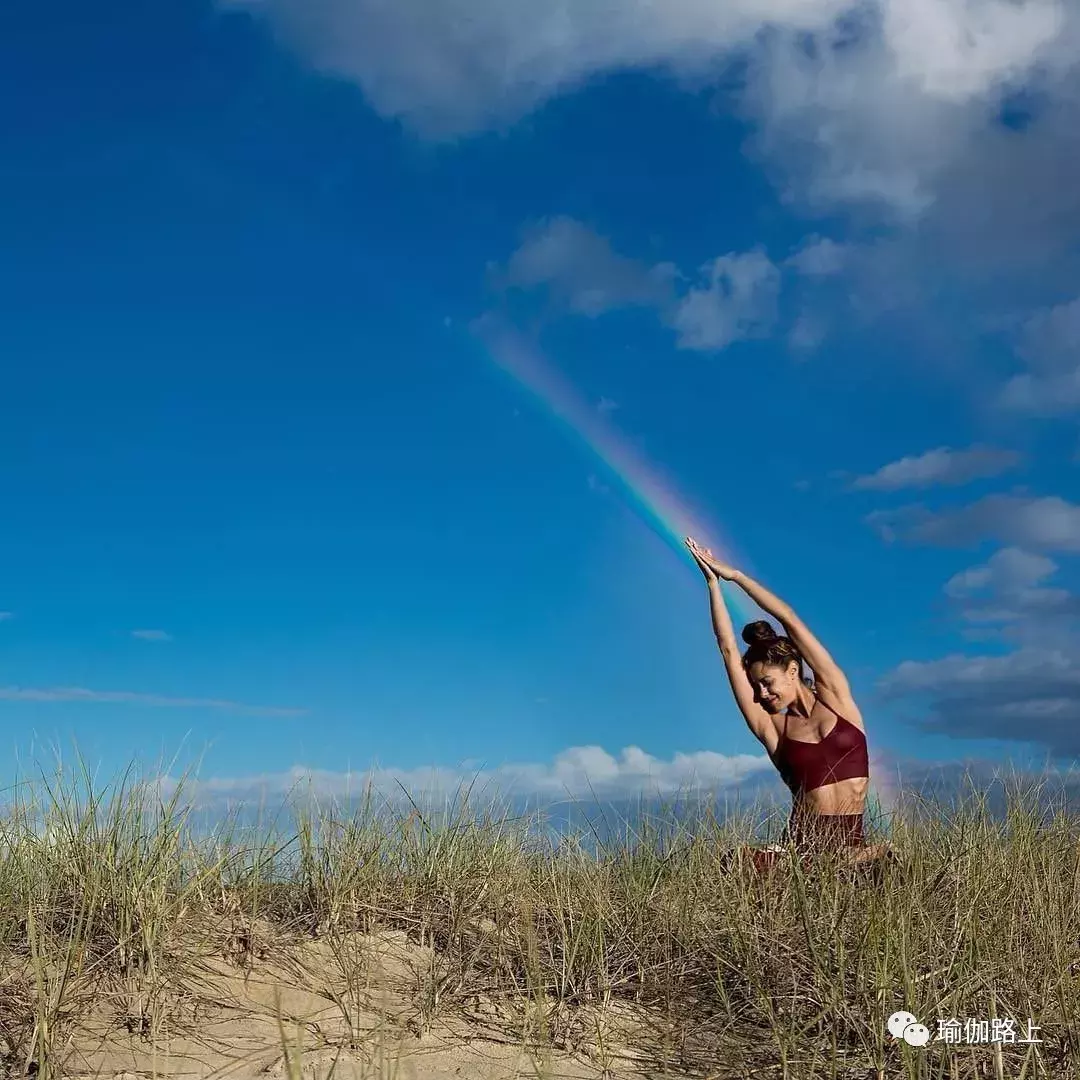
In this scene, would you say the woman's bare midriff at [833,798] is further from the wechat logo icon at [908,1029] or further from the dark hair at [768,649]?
the wechat logo icon at [908,1029]

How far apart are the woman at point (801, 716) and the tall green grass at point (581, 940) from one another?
58 centimetres

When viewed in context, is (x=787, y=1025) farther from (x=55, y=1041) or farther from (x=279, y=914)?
(x=55, y=1041)

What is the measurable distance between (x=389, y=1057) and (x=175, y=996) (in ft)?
3.26

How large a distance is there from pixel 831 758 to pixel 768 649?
805 mm

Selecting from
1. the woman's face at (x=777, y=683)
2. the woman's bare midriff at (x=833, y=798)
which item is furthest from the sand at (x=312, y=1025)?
the woman's face at (x=777, y=683)

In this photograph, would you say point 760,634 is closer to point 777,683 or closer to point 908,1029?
point 777,683

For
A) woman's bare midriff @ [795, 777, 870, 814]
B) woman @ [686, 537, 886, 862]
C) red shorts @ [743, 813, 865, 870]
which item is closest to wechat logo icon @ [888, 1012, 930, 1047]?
red shorts @ [743, 813, 865, 870]

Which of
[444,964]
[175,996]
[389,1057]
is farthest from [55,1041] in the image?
[444,964]

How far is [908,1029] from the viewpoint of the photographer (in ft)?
14.4

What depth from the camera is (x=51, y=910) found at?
502cm

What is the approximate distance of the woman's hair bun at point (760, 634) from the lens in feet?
24.3

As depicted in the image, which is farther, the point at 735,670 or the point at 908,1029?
the point at 735,670

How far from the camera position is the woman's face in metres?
7.29

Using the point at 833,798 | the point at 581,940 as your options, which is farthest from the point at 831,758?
the point at 581,940
